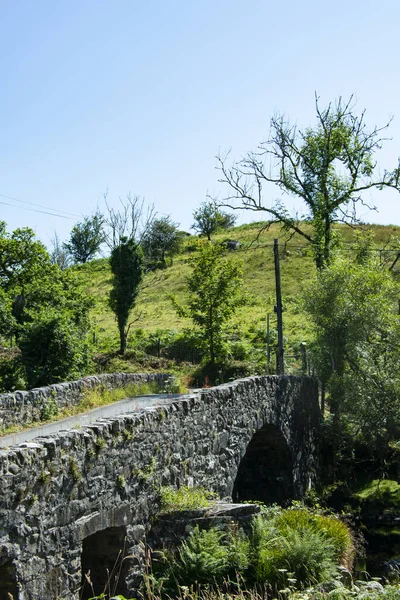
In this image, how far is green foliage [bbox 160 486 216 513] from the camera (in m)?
11.5

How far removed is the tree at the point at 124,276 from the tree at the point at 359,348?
13.5 m

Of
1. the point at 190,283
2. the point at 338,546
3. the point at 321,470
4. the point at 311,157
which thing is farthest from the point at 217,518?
the point at 311,157

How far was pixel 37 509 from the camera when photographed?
8.45 m

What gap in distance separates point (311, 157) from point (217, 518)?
27.9 metres

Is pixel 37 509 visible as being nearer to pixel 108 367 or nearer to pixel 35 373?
pixel 35 373

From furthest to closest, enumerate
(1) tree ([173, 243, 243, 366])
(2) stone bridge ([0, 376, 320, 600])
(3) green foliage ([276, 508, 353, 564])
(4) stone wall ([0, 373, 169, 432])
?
(1) tree ([173, 243, 243, 366]), (4) stone wall ([0, 373, 169, 432]), (3) green foliage ([276, 508, 353, 564]), (2) stone bridge ([0, 376, 320, 600])

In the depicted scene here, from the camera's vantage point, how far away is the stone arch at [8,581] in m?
8.04

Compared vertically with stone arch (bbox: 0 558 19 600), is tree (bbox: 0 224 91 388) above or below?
above

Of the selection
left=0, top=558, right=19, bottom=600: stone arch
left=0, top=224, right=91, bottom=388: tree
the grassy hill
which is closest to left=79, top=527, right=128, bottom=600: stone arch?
left=0, top=558, right=19, bottom=600: stone arch

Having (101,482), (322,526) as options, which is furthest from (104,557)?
(322,526)

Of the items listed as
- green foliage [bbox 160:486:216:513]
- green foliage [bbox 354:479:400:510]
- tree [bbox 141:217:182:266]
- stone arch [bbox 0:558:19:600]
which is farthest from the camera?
tree [bbox 141:217:182:266]

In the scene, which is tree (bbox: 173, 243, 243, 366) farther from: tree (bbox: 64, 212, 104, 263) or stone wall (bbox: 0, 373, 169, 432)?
tree (bbox: 64, 212, 104, 263)

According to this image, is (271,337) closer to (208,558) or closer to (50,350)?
(50,350)

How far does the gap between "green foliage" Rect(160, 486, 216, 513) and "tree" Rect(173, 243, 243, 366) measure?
20.2 meters
